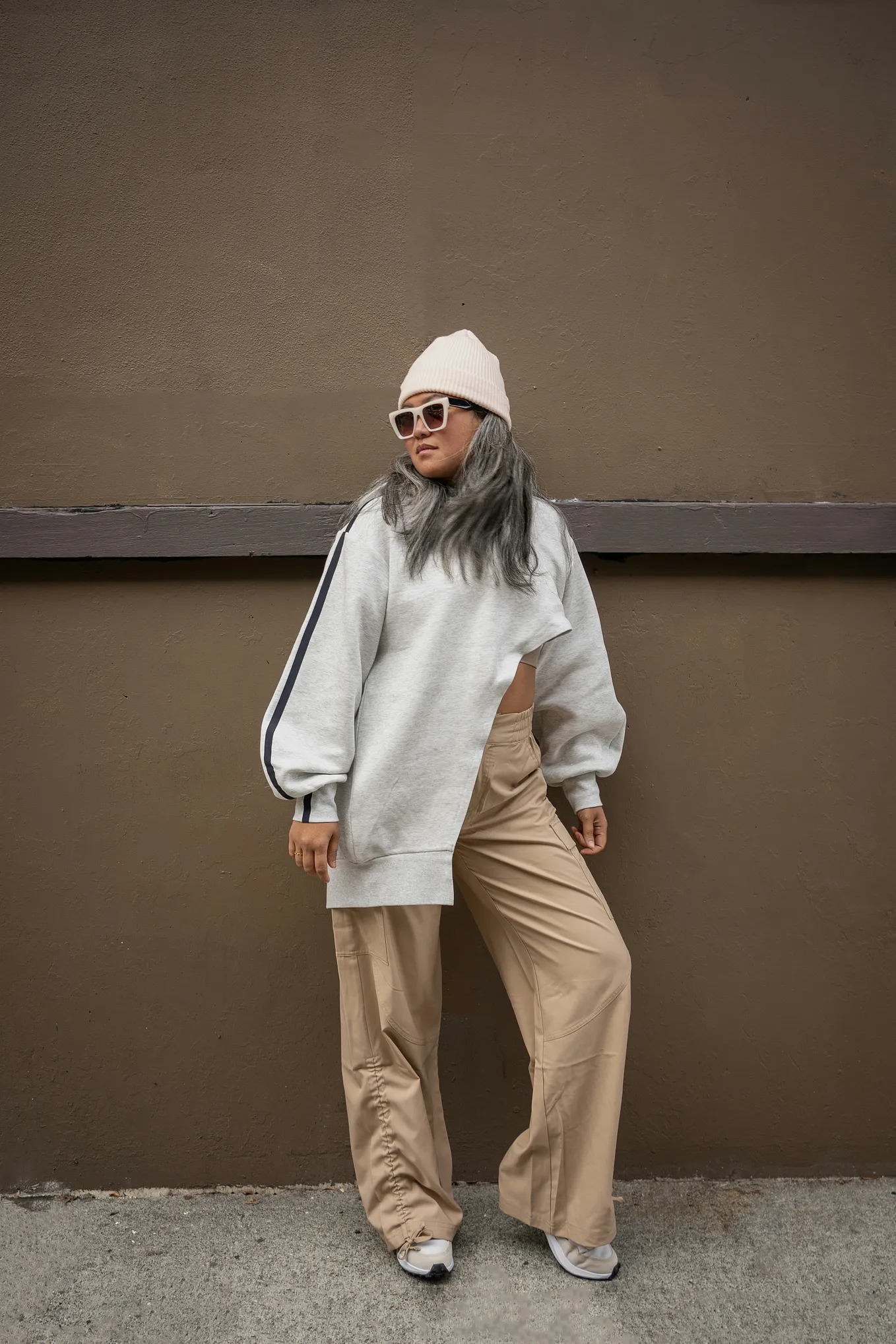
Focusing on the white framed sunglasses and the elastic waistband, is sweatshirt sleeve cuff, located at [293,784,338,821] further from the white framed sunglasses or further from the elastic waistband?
the white framed sunglasses

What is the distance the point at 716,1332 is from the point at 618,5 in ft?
10.5

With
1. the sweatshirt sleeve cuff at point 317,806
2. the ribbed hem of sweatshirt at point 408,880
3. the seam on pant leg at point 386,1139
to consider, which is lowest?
the seam on pant leg at point 386,1139

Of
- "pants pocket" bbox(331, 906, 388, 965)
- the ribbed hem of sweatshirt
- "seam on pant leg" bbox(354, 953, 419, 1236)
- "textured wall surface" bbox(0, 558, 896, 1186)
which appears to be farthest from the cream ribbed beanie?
"seam on pant leg" bbox(354, 953, 419, 1236)

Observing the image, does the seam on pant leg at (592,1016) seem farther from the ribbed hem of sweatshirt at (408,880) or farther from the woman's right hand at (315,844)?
the woman's right hand at (315,844)

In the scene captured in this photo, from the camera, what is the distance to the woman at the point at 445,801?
2131mm

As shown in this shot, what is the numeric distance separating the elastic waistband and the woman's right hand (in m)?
0.41

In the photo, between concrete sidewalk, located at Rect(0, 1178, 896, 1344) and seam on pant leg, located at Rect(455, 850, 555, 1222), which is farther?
seam on pant leg, located at Rect(455, 850, 555, 1222)

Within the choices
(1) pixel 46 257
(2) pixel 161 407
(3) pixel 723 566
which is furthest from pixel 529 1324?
(1) pixel 46 257

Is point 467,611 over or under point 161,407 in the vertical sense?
under

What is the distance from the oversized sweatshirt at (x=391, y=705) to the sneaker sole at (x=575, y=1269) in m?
0.88

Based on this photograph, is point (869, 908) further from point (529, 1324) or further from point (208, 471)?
point (208, 471)

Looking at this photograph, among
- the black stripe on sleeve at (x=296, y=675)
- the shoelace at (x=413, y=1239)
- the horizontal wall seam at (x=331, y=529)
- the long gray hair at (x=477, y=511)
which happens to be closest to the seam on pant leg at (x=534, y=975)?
the shoelace at (x=413, y=1239)

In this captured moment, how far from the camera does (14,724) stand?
264 centimetres

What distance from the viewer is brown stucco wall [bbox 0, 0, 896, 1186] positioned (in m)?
2.61
